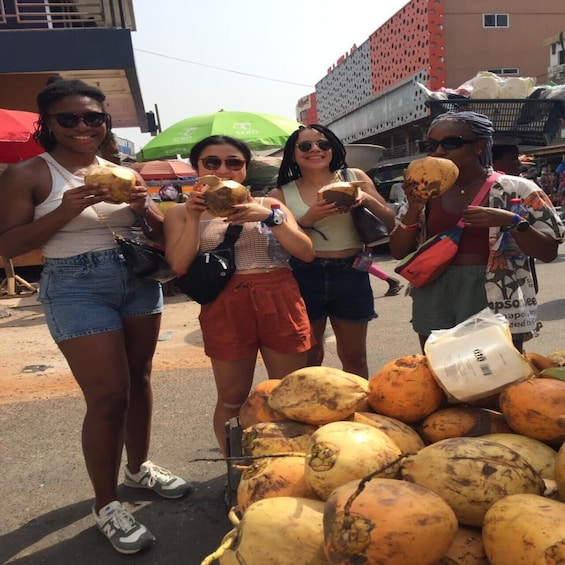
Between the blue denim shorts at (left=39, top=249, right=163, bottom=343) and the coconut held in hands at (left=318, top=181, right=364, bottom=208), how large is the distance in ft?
3.21

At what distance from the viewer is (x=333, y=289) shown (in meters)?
2.70

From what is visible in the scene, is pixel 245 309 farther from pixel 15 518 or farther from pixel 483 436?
pixel 15 518

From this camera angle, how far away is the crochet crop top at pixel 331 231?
8.82 ft

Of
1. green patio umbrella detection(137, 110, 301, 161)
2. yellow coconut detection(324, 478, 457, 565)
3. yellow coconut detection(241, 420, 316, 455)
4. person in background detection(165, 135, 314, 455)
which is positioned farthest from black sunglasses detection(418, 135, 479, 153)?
green patio umbrella detection(137, 110, 301, 161)

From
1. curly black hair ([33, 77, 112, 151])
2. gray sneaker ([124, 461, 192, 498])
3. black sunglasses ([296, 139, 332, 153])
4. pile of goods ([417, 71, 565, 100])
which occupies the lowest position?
gray sneaker ([124, 461, 192, 498])

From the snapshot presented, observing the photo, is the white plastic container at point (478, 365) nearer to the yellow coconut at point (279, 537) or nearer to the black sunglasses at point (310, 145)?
the yellow coconut at point (279, 537)

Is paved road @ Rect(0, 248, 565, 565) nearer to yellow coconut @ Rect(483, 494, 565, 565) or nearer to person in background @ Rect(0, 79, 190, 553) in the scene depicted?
person in background @ Rect(0, 79, 190, 553)

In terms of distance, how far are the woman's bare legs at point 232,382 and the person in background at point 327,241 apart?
50 centimetres

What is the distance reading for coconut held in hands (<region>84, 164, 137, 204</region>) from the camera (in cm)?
201

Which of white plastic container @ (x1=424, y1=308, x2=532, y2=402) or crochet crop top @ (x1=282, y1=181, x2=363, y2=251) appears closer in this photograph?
white plastic container @ (x1=424, y1=308, x2=532, y2=402)

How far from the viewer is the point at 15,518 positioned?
103 inches

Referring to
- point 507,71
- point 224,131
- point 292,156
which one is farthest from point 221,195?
point 507,71

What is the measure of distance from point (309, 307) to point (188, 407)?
5.49 feet

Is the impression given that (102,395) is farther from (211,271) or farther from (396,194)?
(396,194)
